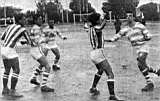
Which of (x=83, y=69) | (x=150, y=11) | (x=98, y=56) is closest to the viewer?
(x=98, y=56)

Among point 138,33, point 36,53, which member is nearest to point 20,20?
point 36,53

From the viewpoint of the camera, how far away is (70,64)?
595 inches

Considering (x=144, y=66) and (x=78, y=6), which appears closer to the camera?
(x=144, y=66)

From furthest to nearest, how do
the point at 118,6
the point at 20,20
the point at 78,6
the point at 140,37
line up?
the point at 78,6, the point at 118,6, the point at 140,37, the point at 20,20

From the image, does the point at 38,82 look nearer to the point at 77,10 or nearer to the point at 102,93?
the point at 102,93

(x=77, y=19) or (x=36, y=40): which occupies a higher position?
(x=36, y=40)

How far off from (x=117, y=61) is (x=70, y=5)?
53996 mm

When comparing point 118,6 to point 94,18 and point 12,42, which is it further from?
point 94,18

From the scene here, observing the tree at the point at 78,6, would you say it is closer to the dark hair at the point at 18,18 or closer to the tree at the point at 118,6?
the tree at the point at 118,6

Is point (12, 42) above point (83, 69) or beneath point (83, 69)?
above

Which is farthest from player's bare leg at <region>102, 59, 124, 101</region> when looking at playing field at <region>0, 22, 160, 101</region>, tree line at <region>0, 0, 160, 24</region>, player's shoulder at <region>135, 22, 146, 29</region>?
tree line at <region>0, 0, 160, 24</region>

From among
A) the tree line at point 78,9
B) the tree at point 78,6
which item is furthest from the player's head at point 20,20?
the tree at point 78,6

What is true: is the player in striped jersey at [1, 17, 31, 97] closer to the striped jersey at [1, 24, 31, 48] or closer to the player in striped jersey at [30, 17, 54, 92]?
the striped jersey at [1, 24, 31, 48]

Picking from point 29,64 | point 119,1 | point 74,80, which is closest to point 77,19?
point 119,1
